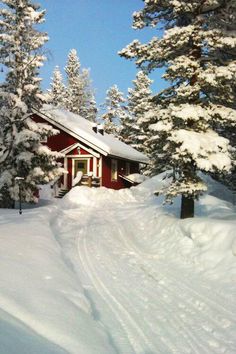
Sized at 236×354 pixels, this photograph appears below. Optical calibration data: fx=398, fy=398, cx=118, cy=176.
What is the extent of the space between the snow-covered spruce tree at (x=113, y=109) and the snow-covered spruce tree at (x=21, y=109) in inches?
1221

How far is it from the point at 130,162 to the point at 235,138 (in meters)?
18.3

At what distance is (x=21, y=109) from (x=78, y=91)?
41219mm

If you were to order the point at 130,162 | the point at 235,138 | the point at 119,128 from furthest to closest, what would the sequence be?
the point at 119,128 < the point at 130,162 < the point at 235,138

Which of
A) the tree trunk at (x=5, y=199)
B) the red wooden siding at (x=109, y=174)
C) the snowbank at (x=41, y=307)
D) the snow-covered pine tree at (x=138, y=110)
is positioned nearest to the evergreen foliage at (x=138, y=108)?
the snow-covered pine tree at (x=138, y=110)

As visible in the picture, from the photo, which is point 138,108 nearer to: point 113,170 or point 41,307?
point 113,170

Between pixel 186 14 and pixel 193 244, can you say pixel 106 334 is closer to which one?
pixel 193 244

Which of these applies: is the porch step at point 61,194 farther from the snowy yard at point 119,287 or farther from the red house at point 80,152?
the snowy yard at point 119,287

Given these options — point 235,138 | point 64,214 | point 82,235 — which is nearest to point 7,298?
point 82,235

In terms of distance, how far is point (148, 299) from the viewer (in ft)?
25.1

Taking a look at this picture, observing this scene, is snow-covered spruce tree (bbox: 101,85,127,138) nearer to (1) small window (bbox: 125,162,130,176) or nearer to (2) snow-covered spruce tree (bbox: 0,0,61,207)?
(1) small window (bbox: 125,162,130,176)

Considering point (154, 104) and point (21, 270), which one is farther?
point (154, 104)

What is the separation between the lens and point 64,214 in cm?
1975

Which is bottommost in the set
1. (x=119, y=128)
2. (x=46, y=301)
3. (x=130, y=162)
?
(x=46, y=301)

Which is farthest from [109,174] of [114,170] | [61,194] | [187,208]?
[187,208]
